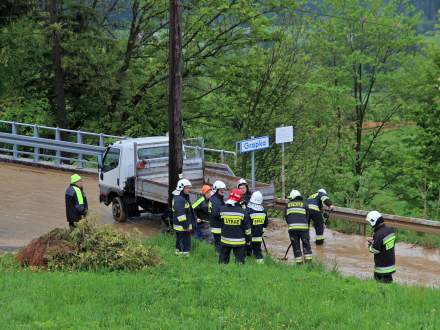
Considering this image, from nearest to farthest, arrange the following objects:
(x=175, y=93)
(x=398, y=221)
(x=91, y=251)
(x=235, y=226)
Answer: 1. (x=91, y=251)
2. (x=235, y=226)
3. (x=175, y=93)
4. (x=398, y=221)

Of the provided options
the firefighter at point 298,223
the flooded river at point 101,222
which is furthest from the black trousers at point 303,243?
the flooded river at point 101,222

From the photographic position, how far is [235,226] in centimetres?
1170

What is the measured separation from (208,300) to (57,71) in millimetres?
18489

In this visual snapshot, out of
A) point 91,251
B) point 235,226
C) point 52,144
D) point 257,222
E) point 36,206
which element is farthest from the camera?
point 52,144

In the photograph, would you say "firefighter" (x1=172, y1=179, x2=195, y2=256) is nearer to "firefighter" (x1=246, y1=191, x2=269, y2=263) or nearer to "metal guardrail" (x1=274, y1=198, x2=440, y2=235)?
"firefighter" (x1=246, y1=191, x2=269, y2=263)

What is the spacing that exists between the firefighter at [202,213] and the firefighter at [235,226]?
7.82ft

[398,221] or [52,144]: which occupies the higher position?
[52,144]

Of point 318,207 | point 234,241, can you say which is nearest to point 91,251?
point 234,241

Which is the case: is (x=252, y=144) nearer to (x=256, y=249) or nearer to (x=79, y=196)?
(x=256, y=249)

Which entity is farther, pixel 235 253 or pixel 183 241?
pixel 183 241

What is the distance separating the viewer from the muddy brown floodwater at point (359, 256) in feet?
41.4

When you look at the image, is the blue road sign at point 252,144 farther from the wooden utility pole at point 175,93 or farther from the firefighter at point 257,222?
the firefighter at point 257,222

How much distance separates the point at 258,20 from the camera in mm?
25234

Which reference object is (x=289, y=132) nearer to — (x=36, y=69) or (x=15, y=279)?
(x=15, y=279)
